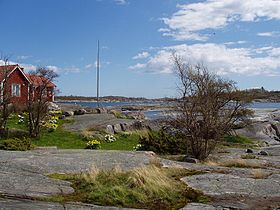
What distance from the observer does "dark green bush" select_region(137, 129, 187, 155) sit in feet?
66.5

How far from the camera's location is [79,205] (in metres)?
8.73

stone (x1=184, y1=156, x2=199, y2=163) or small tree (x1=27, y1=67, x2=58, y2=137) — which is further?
small tree (x1=27, y1=67, x2=58, y2=137)

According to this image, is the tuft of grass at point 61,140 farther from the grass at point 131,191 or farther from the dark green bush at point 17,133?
the grass at point 131,191

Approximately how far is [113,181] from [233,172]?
5.03 m

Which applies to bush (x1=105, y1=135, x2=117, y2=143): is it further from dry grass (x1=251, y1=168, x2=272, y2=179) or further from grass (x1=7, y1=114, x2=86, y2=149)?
dry grass (x1=251, y1=168, x2=272, y2=179)

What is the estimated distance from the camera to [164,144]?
2089 cm

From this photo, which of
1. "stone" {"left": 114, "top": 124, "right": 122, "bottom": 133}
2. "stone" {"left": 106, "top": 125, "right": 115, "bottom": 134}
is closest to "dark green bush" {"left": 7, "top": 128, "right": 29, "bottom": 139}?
"stone" {"left": 106, "top": 125, "right": 115, "bottom": 134}

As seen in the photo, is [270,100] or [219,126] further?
[270,100]

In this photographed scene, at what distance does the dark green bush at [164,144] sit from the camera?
20266 mm

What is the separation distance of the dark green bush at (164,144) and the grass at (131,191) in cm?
904

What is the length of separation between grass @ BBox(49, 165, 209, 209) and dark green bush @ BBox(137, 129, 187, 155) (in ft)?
29.7

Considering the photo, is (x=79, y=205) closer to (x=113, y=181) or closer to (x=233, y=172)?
(x=113, y=181)

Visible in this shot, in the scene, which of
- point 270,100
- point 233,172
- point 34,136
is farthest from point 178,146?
point 270,100

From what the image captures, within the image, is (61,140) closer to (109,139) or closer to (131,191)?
(109,139)
